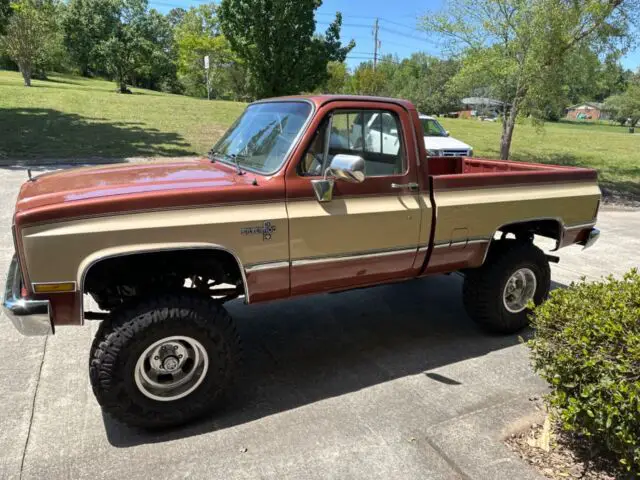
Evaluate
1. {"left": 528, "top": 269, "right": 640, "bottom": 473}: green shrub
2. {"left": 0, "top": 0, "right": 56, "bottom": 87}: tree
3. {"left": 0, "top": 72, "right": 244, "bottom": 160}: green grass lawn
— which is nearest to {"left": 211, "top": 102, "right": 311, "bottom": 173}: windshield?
{"left": 528, "top": 269, "right": 640, "bottom": 473}: green shrub

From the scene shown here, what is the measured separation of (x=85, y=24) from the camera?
44.0m

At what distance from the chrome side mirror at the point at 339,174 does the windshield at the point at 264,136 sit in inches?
12.0

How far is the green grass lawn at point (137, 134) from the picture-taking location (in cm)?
1511

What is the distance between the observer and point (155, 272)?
331 centimetres

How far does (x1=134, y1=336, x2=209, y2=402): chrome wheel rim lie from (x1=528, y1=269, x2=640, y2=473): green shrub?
2023mm

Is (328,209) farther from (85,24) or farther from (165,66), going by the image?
(165,66)

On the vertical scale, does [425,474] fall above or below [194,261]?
below

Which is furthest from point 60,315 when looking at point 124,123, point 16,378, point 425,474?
point 124,123

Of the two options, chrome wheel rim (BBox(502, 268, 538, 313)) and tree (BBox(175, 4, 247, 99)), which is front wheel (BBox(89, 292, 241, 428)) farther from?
tree (BBox(175, 4, 247, 99))

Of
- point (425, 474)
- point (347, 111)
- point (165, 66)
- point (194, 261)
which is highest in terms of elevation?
point (165, 66)

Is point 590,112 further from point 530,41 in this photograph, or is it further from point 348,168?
point 348,168

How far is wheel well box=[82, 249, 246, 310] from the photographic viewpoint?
3.13m

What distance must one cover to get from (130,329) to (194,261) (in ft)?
1.92

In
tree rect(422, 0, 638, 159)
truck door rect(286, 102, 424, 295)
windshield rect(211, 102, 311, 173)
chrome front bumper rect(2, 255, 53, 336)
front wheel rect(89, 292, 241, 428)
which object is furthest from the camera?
tree rect(422, 0, 638, 159)
